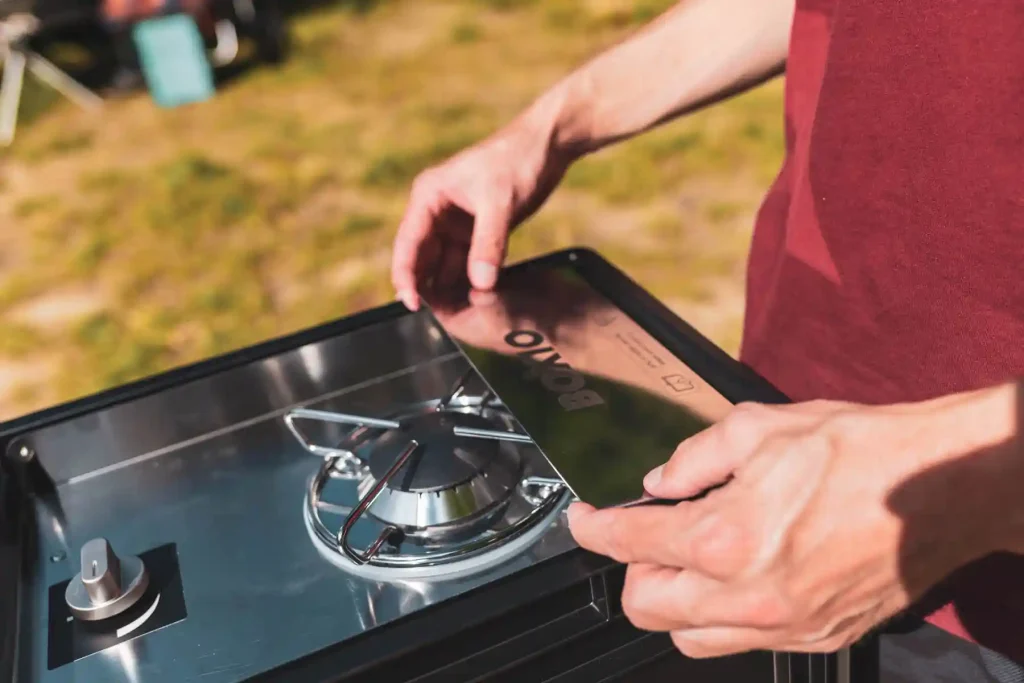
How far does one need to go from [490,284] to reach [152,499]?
347 mm

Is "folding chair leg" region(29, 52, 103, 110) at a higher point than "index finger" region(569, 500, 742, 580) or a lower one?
lower

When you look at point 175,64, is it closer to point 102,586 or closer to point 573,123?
point 573,123

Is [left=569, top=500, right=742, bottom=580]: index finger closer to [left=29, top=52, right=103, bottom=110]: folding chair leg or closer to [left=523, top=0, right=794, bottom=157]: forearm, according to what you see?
[left=523, top=0, right=794, bottom=157]: forearm

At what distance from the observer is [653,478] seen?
598 millimetres

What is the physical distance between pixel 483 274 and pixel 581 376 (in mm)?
180

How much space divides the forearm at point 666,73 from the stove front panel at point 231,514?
0.92 feet

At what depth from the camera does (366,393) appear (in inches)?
34.9

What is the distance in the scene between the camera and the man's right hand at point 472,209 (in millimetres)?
889

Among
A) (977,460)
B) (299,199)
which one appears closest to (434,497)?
(977,460)

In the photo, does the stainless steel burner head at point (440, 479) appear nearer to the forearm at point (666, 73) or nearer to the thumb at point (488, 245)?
the thumb at point (488, 245)

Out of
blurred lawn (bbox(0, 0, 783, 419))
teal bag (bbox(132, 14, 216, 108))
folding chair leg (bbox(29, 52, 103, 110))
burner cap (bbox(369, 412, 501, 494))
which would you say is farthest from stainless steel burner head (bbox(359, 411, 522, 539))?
folding chair leg (bbox(29, 52, 103, 110))

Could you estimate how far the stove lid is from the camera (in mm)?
648

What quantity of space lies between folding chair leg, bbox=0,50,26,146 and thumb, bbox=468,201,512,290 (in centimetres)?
370

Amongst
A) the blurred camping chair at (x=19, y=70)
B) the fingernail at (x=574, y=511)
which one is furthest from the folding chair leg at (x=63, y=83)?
the fingernail at (x=574, y=511)
